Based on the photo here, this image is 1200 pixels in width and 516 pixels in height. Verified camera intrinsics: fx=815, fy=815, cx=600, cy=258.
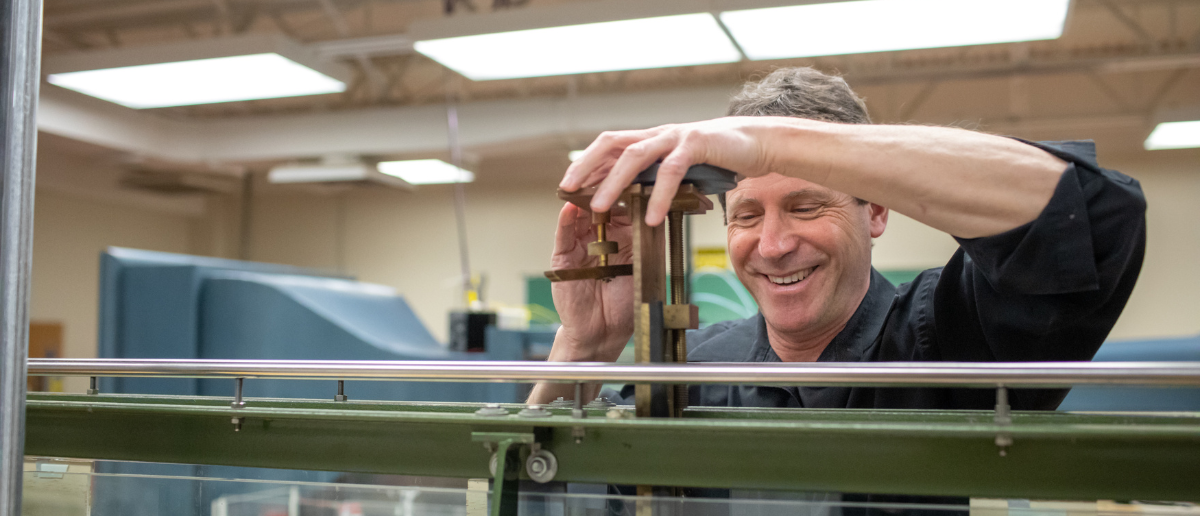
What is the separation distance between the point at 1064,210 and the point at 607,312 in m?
0.53

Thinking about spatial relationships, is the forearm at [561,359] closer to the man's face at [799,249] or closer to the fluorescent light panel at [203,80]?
the man's face at [799,249]

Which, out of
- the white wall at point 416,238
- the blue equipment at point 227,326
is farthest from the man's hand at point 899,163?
the white wall at point 416,238

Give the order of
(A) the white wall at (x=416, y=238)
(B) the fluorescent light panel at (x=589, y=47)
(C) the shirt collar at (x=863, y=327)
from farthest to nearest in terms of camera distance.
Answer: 1. (A) the white wall at (x=416, y=238)
2. (B) the fluorescent light panel at (x=589, y=47)
3. (C) the shirt collar at (x=863, y=327)

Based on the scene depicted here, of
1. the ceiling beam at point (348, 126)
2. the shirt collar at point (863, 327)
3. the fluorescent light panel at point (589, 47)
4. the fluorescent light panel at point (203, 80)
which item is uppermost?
the ceiling beam at point (348, 126)

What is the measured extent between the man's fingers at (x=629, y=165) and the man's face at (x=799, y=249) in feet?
1.48

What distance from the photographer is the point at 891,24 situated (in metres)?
2.62

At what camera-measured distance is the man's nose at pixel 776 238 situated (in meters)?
1.13

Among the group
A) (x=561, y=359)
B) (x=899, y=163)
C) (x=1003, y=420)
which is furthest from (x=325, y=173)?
(x=1003, y=420)

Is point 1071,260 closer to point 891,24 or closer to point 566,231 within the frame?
point 566,231

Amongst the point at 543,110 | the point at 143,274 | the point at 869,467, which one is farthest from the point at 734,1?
the point at 543,110

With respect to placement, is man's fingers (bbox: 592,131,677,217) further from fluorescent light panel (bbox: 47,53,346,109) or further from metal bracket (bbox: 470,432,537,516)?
fluorescent light panel (bbox: 47,53,346,109)

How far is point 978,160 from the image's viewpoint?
2.42 feet

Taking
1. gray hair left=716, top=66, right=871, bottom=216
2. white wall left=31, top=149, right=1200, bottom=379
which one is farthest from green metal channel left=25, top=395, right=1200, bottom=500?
white wall left=31, top=149, right=1200, bottom=379

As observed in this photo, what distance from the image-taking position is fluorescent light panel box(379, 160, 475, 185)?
580cm
